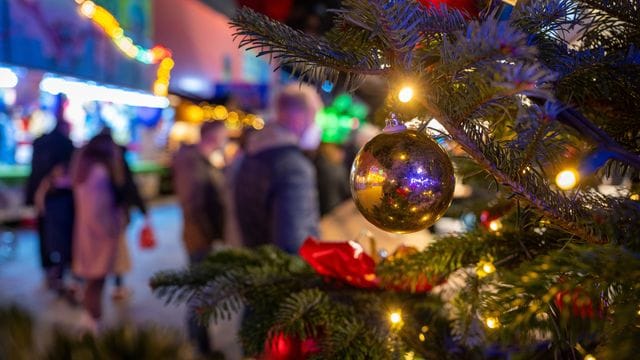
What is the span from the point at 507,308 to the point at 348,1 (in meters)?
0.41

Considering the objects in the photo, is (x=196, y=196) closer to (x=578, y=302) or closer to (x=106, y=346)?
(x=106, y=346)

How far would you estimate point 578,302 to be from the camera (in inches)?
21.3

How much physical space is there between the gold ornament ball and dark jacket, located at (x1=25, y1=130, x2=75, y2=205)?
4917 mm

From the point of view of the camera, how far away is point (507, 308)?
1.90ft

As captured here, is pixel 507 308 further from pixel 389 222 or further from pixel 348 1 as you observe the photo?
pixel 348 1

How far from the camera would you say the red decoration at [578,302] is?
52 centimetres

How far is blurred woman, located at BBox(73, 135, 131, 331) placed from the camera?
3852mm

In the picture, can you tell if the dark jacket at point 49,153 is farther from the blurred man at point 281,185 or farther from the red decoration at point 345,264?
the red decoration at point 345,264

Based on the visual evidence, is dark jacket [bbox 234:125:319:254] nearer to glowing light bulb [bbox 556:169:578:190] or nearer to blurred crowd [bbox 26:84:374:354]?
blurred crowd [bbox 26:84:374:354]

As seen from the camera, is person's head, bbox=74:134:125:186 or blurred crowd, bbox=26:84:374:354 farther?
person's head, bbox=74:134:125:186

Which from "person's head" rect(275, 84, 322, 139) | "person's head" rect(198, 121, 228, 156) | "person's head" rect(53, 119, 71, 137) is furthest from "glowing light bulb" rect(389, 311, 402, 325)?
"person's head" rect(53, 119, 71, 137)

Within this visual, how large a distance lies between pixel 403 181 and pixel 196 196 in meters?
3.03

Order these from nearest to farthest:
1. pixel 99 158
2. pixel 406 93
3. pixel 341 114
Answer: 1. pixel 406 93
2. pixel 99 158
3. pixel 341 114

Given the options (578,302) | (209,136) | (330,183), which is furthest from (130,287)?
(578,302)
